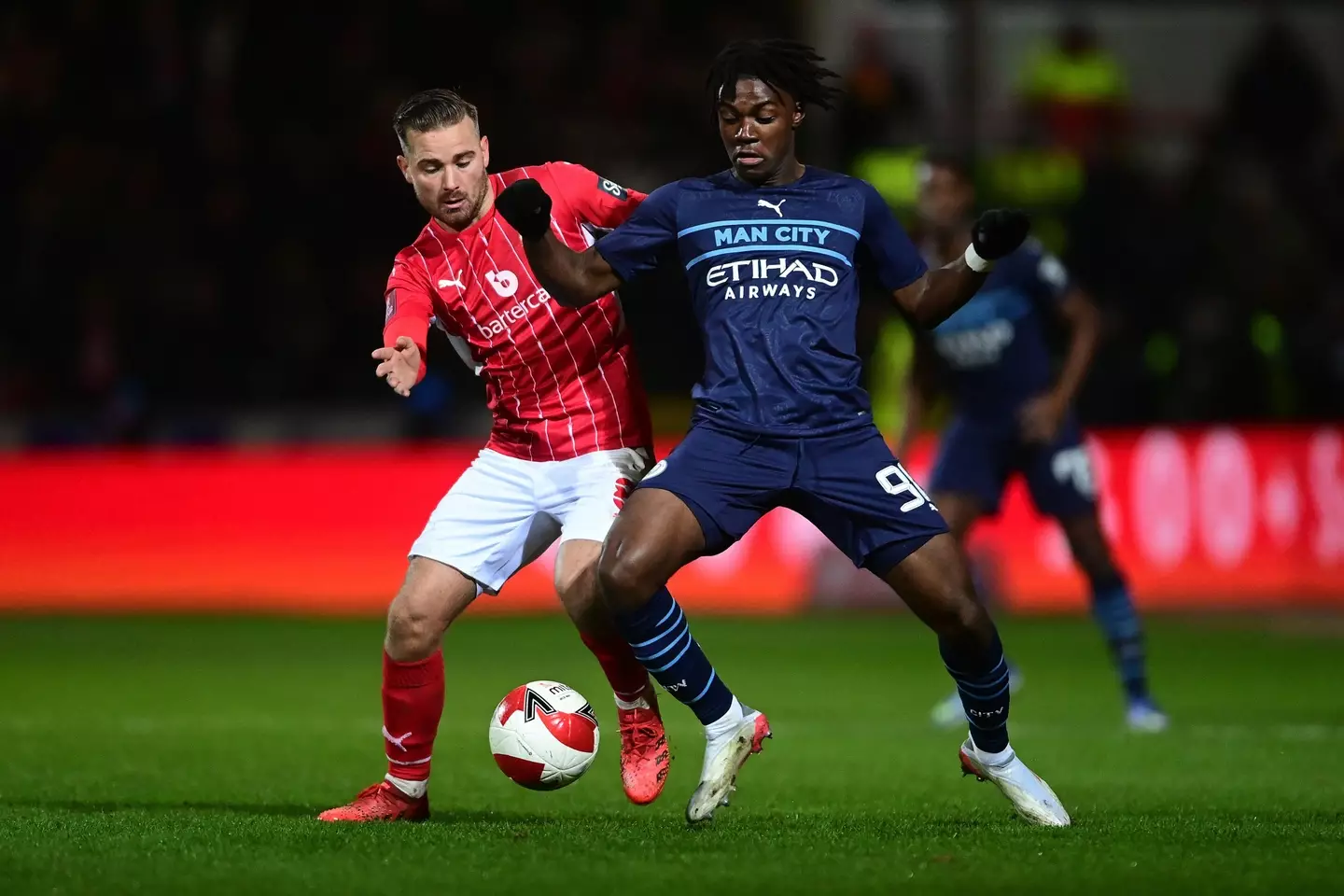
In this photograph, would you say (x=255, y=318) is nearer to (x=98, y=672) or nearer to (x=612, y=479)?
(x=98, y=672)

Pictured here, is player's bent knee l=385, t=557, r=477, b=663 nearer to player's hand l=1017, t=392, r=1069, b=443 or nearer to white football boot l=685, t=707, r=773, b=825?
white football boot l=685, t=707, r=773, b=825

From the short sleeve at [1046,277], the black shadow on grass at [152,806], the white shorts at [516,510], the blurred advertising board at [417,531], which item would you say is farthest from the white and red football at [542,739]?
the blurred advertising board at [417,531]

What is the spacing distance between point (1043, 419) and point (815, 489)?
3813 millimetres

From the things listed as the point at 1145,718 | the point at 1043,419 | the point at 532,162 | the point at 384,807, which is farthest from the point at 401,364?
the point at 532,162

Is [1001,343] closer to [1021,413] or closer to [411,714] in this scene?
[1021,413]

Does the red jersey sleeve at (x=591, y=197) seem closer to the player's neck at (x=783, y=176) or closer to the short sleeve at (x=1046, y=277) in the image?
the player's neck at (x=783, y=176)

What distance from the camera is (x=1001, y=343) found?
31.1ft

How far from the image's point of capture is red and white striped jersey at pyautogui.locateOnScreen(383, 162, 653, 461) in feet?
21.0

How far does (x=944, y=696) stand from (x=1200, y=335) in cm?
604

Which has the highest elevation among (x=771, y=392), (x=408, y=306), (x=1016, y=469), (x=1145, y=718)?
(x=408, y=306)

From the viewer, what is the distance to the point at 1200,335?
603 inches

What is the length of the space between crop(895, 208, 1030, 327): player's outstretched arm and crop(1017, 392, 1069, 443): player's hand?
3.46m

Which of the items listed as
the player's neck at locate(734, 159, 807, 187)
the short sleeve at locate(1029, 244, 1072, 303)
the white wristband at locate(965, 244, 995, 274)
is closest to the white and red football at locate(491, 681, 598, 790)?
the player's neck at locate(734, 159, 807, 187)

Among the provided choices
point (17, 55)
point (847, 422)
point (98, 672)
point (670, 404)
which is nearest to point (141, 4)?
point (17, 55)
